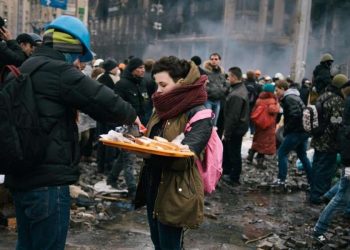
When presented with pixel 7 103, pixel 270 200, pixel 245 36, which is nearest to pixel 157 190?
pixel 7 103

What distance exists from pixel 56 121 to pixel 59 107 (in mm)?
90

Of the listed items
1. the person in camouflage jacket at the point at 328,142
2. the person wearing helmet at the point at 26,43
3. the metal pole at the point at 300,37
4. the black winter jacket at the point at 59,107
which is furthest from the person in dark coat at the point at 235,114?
the metal pole at the point at 300,37

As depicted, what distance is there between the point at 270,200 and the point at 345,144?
2.88 meters

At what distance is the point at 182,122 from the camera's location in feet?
13.0

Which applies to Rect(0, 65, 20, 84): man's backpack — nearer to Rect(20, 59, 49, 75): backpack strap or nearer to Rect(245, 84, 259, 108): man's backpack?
Rect(20, 59, 49, 75): backpack strap

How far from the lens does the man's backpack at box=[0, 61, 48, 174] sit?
9.80ft

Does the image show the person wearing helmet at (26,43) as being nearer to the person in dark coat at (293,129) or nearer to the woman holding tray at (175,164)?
the woman holding tray at (175,164)

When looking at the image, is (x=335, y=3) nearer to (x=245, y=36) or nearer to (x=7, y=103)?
(x=245, y=36)

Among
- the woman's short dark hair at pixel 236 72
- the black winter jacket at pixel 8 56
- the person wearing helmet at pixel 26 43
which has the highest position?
the person wearing helmet at pixel 26 43

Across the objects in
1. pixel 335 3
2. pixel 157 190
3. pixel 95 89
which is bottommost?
pixel 157 190

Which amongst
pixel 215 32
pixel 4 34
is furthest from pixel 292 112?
pixel 215 32

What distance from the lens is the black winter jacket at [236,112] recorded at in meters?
9.03

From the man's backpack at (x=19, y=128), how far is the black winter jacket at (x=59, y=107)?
0.18 feet

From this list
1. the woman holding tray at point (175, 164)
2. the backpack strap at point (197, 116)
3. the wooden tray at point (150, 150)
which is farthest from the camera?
the backpack strap at point (197, 116)
